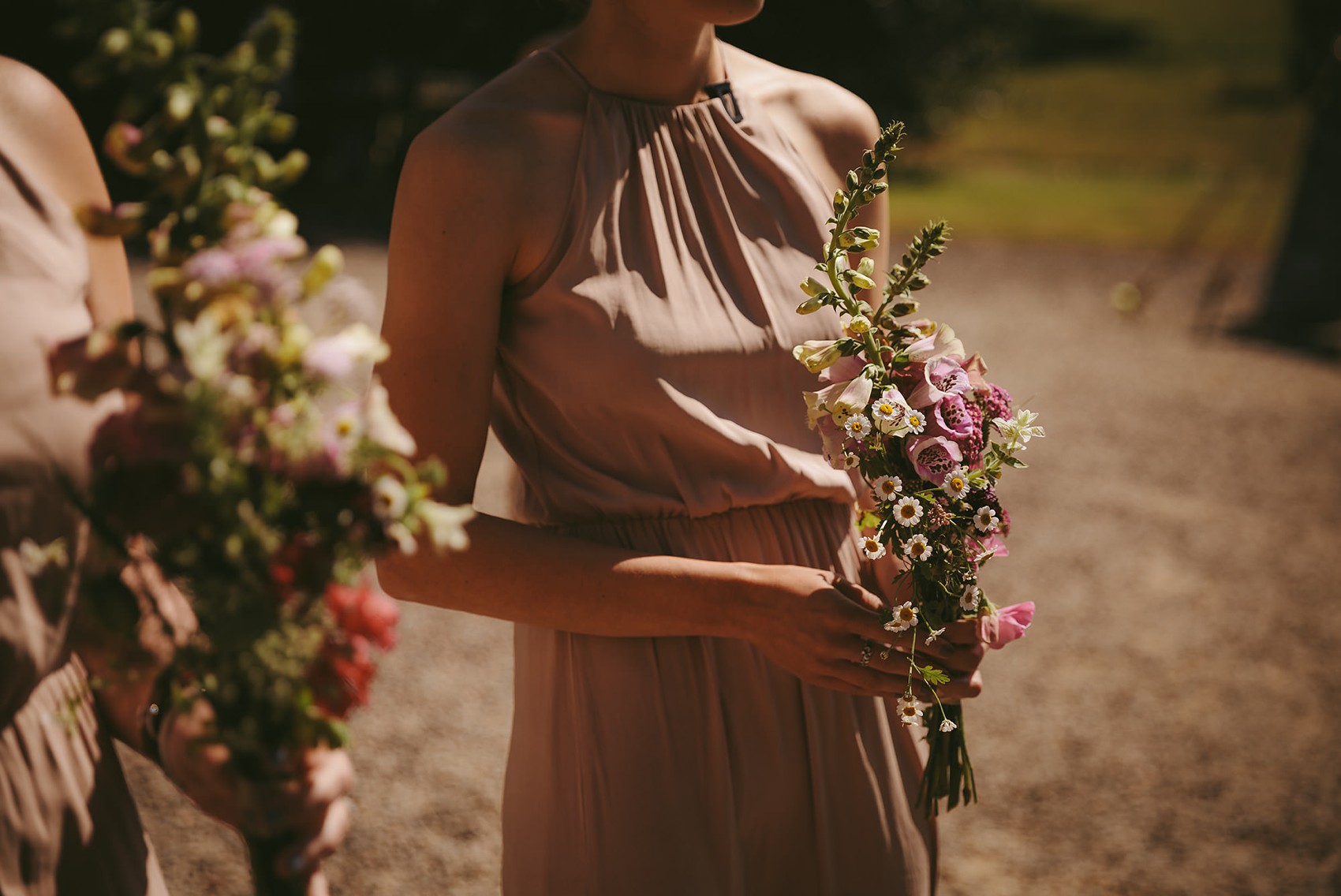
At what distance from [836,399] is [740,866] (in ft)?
2.85

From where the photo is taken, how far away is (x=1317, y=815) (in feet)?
16.4

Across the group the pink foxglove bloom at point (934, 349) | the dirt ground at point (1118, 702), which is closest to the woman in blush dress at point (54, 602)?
the pink foxglove bloom at point (934, 349)

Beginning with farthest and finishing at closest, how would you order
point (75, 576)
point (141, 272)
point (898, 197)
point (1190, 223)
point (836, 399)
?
1. point (898, 197)
2. point (1190, 223)
3. point (141, 272)
4. point (836, 399)
5. point (75, 576)

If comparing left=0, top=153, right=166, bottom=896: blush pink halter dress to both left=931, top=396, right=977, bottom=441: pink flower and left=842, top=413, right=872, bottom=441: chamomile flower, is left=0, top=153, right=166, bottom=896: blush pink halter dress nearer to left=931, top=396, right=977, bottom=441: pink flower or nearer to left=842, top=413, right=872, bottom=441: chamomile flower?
left=842, top=413, right=872, bottom=441: chamomile flower

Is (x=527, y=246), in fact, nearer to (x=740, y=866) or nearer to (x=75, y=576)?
(x=75, y=576)

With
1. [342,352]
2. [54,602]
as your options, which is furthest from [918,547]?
[54,602]

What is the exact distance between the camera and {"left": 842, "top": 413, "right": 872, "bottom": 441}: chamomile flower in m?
1.80

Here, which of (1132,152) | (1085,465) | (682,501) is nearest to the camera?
(682,501)

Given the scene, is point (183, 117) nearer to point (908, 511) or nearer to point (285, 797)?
point (285, 797)

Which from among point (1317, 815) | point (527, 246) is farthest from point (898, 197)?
point (527, 246)

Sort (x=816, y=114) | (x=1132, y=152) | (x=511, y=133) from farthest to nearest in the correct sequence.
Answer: (x=1132, y=152) < (x=816, y=114) < (x=511, y=133)

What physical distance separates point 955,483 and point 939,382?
168mm

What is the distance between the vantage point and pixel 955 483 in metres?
1.80

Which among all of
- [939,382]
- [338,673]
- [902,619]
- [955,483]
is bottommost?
[338,673]
